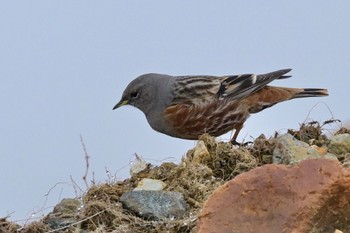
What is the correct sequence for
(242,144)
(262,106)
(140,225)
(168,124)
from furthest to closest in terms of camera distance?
1. (262,106)
2. (168,124)
3. (242,144)
4. (140,225)

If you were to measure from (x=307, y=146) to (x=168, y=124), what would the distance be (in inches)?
111

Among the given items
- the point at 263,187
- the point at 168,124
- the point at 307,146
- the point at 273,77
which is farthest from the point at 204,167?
the point at 273,77

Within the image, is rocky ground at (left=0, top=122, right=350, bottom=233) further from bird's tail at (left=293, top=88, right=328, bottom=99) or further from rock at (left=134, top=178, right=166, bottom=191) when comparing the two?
bird's tail at (left=293, top=88, right=328, bottom=99)

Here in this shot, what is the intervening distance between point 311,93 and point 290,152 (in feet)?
13.0

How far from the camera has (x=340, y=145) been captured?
27.7 feet

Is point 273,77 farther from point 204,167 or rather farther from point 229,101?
point 204,167

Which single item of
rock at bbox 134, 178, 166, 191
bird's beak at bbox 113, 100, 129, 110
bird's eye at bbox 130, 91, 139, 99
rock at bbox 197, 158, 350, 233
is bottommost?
rock at bbox 134, 178, 166, 191

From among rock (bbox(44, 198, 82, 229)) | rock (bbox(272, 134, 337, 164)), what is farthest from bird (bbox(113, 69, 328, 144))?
rock (bbox(44, 198, 82, 229))

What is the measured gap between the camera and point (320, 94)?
11.9m

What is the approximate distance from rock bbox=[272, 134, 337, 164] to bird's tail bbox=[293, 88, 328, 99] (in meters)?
3.59

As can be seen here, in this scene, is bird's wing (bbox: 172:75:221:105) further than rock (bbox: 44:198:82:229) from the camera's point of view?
Yes

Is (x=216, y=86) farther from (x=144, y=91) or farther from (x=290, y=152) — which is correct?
(x=290, y=152)

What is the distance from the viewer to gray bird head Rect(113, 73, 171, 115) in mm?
11422

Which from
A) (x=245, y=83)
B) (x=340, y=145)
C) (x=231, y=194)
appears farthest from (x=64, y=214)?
(x=245, y=83)
